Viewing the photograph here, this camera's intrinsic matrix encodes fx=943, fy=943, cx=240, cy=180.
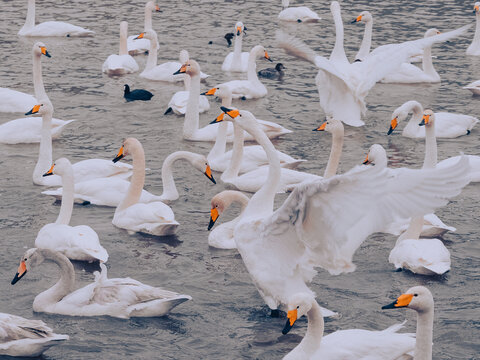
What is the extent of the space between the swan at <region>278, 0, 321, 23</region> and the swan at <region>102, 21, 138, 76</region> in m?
5.38

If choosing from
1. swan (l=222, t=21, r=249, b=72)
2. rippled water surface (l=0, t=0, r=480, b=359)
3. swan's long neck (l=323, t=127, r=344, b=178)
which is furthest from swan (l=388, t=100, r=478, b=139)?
swan (l=222, t=21, r=249, b=72)

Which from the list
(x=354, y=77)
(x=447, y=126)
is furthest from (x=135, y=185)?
(x=447, y=126)

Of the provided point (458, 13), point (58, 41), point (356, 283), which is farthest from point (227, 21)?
point (356, 283)

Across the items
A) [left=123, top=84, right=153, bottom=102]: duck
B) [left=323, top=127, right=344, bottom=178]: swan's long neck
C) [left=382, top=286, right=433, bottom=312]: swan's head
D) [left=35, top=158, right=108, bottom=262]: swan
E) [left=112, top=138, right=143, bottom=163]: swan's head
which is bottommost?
[left=123, top=84, right=153, bottom=102]: duck

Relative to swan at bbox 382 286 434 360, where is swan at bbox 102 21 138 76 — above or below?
below

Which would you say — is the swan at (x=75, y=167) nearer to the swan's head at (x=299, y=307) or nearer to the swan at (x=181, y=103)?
the swan at (x=181, y=103)

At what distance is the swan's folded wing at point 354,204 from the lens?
706 centimetres

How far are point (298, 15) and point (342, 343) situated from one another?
16.8 metres

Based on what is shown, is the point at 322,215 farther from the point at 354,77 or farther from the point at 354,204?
the point at 354,77

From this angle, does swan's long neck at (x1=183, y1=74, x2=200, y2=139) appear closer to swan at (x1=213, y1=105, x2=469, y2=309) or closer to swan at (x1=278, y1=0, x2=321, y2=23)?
swan at (x1=213, y1=105, x2=469, y2=309)

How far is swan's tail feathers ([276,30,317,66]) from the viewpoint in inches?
534

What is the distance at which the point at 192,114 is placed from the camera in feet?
48.4

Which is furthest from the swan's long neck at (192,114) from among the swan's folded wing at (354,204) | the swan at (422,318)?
the swan at (422,318)

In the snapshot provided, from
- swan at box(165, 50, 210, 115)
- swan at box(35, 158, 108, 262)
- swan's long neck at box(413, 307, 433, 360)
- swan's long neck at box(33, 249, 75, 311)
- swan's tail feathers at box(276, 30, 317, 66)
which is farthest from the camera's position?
swan at box(165, 50, 210, 115)
